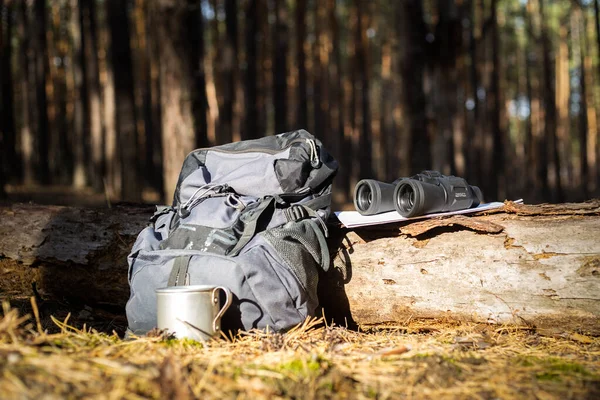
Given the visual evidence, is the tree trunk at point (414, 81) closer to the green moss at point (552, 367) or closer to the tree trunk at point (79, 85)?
the green moss at point (552, 367)

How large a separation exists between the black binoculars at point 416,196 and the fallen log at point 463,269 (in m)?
0.11

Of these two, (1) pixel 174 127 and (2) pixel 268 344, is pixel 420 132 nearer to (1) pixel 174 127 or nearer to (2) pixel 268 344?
(1) pixel 174 127

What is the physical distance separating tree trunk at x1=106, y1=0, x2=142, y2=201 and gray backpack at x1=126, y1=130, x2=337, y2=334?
6053mm

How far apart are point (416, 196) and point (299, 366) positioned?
1266mm

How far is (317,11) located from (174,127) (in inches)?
692

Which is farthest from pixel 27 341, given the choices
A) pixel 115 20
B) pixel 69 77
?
pixel 69 77

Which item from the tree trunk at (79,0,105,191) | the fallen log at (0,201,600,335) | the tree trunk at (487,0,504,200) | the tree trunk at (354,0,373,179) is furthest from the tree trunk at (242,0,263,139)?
the fallen log at (0,201,600,335)

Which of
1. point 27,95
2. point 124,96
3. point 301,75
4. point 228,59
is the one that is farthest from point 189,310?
point 27,95

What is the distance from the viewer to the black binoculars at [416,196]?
296 centimetres

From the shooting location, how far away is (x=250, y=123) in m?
12.7

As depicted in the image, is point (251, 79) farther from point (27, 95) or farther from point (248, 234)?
point (248, 234)

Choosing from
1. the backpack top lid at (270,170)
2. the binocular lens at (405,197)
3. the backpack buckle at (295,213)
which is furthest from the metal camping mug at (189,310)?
the binocular lens at (405,197)

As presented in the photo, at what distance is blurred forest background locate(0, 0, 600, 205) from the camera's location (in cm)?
732

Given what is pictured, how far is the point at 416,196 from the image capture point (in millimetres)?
2926
